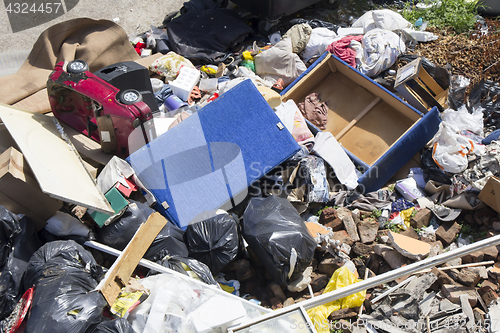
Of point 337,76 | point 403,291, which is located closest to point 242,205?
point 403,291

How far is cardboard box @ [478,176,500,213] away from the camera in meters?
3.09

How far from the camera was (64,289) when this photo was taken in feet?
7.57

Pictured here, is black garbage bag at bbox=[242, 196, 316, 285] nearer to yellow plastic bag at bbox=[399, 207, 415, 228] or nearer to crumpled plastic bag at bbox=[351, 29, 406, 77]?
yellow plastic bag at bbox=[399, 207, 415, 228]

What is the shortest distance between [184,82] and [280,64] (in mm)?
1155

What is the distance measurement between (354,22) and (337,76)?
1142mm

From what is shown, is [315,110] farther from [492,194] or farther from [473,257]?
[473,257]

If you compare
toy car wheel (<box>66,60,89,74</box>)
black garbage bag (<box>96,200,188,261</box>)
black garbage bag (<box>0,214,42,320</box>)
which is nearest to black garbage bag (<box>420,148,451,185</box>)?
black garbage bag (<box>96,200,188,261</box>)

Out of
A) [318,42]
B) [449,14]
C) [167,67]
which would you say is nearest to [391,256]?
[318,42]

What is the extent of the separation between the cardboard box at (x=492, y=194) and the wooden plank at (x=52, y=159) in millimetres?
3063

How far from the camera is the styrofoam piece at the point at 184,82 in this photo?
13.3 feet

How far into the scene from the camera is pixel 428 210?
340 cm

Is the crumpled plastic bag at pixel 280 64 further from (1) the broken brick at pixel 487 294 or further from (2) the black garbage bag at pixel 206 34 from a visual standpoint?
(1) the broken brick at pixel 487 294

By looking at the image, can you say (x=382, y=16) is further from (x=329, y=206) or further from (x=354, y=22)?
(x=329, y=206)

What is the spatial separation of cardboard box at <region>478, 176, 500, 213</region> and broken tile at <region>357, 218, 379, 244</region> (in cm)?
94
